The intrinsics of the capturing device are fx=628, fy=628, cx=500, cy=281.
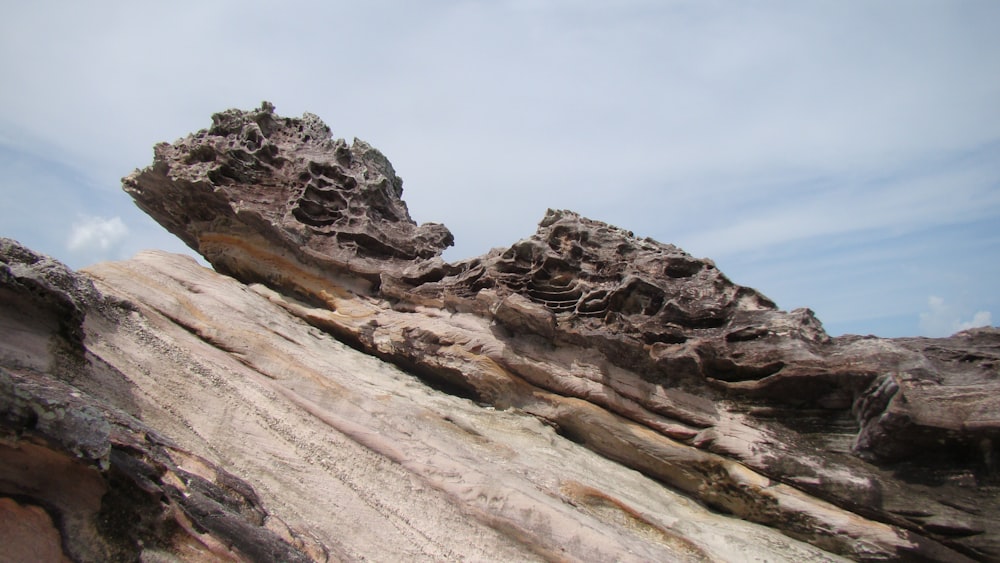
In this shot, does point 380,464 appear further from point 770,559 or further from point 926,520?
point 926,520

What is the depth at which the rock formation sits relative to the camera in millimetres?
5332

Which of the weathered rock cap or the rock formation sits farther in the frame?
the weathered rock cap

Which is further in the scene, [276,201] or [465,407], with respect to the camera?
[276,201]

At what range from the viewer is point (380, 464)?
25.8ft

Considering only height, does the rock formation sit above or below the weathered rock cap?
below

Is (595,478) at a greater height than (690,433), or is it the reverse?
(690,433)

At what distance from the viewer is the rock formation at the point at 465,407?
5332 millimetres

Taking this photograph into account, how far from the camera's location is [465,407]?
10.6 m

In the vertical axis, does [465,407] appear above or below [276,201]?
below

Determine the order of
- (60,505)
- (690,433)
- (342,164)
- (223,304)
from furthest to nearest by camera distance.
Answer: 1. (342,164)
2. (223,304)
3. (690,433)
4. (60,505)

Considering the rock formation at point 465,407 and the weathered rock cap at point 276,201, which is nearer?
the rock formation at point 465,407

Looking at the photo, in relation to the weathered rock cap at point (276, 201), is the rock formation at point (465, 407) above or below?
below

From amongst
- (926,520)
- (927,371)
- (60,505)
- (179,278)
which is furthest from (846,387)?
(179,278)

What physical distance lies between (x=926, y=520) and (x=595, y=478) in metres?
4.26
